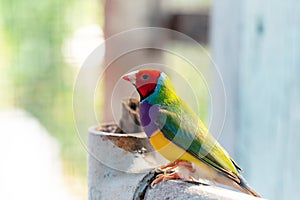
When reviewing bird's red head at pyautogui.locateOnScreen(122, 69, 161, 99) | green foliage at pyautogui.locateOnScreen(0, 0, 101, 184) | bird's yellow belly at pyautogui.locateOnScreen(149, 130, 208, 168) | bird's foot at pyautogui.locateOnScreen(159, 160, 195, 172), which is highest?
bird's red head at pyautogui.locateOnScreen(122, 69, 161, 99)

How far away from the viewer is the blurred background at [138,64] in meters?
1.24

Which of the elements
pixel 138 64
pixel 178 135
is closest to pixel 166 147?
pixel 178 135

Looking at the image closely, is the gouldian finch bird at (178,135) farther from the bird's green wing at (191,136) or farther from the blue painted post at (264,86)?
the blue painted post at (264,86)

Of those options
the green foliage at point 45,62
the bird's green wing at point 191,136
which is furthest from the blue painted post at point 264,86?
the green foliage at point 45,62

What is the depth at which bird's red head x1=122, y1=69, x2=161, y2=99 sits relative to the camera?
77 cm

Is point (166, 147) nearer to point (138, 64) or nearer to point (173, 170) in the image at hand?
point (173, 170)

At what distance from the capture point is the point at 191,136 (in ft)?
2.53

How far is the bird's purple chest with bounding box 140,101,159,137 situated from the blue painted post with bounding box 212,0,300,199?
491 millimetres

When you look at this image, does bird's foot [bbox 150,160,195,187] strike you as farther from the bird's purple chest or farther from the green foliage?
the green foliage

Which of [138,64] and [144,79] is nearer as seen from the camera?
[144,79]

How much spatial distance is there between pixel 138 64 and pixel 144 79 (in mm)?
436

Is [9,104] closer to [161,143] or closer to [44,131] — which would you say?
[44,131]

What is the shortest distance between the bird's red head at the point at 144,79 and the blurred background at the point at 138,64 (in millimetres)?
43

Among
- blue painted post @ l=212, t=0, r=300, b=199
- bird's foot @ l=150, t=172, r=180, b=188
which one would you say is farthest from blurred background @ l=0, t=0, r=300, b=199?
bird's foot @ l=150, t=172, r=180, b=188
